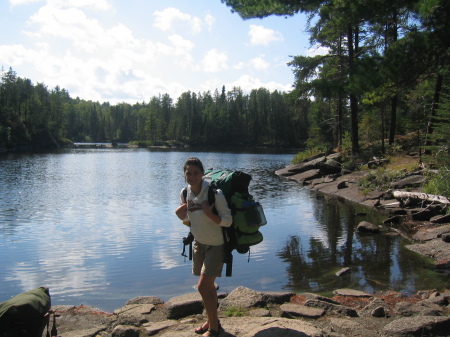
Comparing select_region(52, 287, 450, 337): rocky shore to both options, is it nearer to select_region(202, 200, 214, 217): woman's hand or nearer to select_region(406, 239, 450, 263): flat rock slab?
select_region(202, 200, 214, 217): woman's hand

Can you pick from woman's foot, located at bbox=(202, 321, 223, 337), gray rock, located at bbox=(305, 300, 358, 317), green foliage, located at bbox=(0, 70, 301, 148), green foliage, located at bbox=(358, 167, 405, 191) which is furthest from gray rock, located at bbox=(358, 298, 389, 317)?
green foliage, located at bbox=(0, 70, 301, 148)

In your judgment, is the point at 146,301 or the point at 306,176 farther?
the point at 306,176

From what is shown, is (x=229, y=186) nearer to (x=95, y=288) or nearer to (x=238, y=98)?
(x=95, y=288)

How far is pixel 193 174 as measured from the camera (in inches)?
181

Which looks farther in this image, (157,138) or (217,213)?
(157,138)

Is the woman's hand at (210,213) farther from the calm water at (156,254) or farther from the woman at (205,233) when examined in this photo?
the calm water at (156,254)

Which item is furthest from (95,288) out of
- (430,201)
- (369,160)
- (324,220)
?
(369,160)

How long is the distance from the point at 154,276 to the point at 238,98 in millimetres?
121264

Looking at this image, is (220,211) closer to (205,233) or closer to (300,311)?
(205,233)

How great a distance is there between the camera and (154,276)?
30.1ft

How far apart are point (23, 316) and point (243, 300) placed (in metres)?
3.29

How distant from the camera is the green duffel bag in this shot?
3.94 m

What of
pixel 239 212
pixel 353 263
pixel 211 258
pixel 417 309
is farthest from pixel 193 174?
pixel 353 263

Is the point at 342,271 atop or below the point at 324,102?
below
